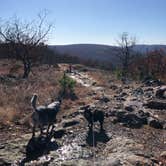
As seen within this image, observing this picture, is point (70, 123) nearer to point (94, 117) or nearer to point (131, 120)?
point (94, 117)

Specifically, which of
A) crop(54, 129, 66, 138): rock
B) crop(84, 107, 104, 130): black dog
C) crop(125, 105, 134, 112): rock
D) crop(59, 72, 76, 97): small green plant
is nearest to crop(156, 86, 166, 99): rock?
crop(125, 105, 134, 112): rock

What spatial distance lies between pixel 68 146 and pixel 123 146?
1472 millimetres

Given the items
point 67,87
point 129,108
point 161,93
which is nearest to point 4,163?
point 129,108

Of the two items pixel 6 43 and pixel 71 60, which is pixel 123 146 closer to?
pixel 6 43

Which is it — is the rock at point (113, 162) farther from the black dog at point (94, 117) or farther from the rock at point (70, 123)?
the rock at point (70, 123)

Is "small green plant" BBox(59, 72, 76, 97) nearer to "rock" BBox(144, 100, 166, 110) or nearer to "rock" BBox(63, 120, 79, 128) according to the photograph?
"rock" BBox(144, 100, 166, 110)

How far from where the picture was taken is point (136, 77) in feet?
101

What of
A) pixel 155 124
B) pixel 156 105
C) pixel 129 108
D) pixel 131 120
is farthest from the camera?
pixel 156 105

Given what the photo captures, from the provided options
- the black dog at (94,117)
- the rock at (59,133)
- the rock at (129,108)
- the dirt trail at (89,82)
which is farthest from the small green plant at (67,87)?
the rock at (59,133)

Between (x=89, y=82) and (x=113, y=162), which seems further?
(x=89, y=82)


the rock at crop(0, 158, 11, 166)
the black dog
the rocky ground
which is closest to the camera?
the rocky ground

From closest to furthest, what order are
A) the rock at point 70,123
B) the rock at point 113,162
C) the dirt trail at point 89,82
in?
1. the rock at point 113,162
2. the rock at point 70,123
3. the dirt trail at point 89,82

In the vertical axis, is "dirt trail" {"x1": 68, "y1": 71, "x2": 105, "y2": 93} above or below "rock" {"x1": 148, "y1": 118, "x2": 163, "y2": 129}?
below

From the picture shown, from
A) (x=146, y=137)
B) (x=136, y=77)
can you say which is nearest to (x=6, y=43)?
(x=136, y=77)
